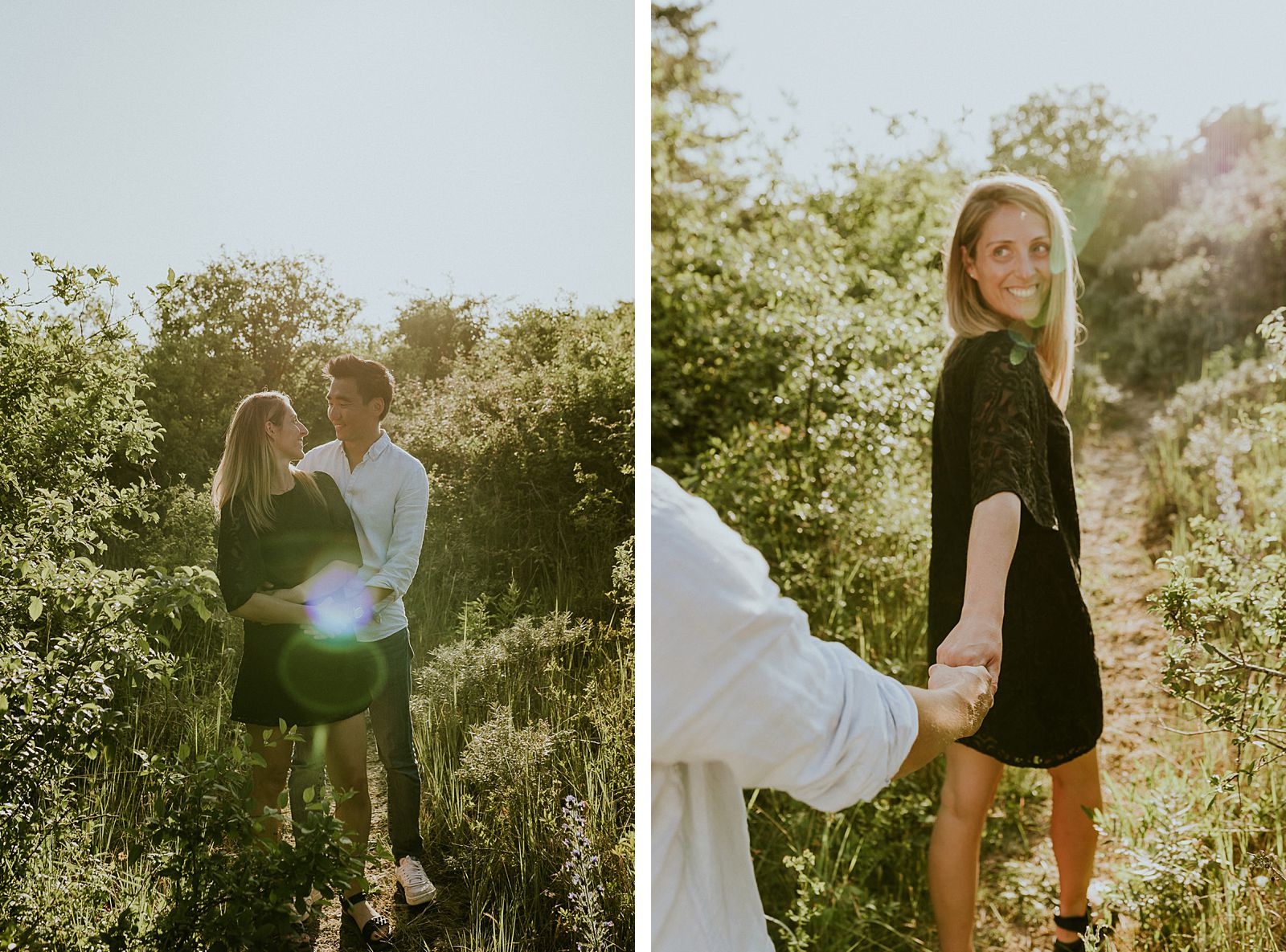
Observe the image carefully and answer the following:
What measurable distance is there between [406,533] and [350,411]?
0.29 meters

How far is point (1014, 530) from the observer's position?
5.77 feet

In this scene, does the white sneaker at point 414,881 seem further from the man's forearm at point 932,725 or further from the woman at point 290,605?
the man's forearm at point 932,725

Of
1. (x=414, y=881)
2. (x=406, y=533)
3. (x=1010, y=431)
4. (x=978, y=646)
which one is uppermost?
(x=1010, y=431)

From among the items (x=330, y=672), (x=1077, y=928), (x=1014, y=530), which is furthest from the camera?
(x=1077, y=928)

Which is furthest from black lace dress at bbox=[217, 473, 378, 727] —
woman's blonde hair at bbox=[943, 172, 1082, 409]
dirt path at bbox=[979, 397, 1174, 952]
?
dirt path at bbox=[979, 397, 1174, 952]

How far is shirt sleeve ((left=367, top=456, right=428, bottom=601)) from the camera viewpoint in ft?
6.26

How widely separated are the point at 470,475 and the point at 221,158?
0.83 m

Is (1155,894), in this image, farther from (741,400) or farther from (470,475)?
(741,400)

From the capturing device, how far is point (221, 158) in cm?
181

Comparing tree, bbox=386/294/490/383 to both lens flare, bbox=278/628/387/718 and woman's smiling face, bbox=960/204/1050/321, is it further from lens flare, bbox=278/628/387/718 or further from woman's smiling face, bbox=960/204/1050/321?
woman's smiling face, bbox=960/204/1050/321

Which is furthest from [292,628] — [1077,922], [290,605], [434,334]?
[1077,922]

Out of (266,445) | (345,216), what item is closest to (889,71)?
(345,216)

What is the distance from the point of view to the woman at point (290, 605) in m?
1.78

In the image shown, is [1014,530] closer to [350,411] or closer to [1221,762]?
[1221,762]
